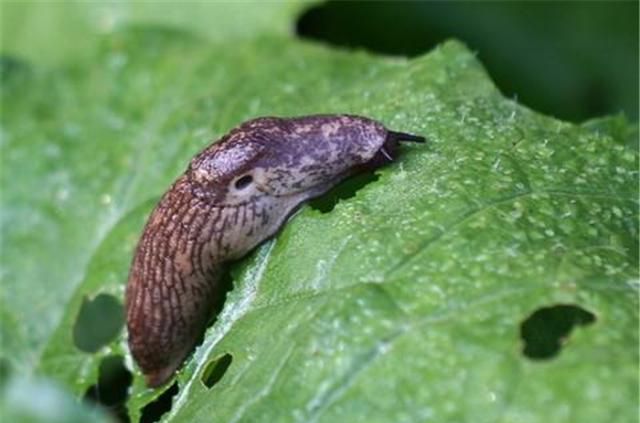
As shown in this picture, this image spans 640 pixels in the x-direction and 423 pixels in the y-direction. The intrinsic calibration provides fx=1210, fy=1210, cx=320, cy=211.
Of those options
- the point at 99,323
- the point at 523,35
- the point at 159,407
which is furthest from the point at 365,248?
the point at 523,35

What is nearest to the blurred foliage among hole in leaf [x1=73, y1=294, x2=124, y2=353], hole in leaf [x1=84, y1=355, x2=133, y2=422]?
hole in leaf [x1=73, y1=294, x2=124, y2=353]

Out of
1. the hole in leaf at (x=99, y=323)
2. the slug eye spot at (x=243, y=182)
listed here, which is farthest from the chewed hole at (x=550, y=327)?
the hole in leaf at (x=99, y=323)

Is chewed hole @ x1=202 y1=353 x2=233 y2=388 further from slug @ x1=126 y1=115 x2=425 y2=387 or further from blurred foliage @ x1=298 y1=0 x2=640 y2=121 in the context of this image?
blurred foliage @ x1=298 y1=0 x2=640 y2=121

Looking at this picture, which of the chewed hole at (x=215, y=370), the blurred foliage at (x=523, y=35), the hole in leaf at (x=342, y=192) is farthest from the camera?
the blurred foliage at (x=523, y=35)

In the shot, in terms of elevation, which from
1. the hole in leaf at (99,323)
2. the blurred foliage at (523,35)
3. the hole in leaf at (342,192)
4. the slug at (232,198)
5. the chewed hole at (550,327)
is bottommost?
the blurred foliage at (523,35)

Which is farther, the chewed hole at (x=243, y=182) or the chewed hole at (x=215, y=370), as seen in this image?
the chewed hole at (x=243, y=182)

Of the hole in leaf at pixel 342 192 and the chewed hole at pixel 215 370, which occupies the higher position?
the hole in leaf at pixel 342 192

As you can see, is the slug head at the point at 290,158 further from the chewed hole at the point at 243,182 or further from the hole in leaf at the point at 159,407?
the hole in leaf at the point at 159,407
